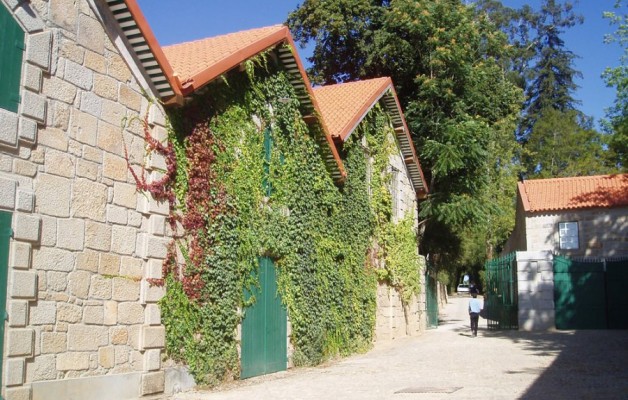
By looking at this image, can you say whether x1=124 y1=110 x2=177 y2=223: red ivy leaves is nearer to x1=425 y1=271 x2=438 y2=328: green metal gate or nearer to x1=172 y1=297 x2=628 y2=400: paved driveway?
x1=172 y1=297 x2=628 y2=400: paved driveway

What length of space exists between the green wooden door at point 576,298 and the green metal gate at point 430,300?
5910 millimetres

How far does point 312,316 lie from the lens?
49.3 feet

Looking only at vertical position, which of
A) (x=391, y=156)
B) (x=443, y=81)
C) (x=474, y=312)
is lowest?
(x=474, y=312)

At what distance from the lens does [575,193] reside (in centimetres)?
3319

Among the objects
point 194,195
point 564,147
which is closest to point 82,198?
point 194,195

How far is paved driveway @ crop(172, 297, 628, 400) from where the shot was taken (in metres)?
10.2

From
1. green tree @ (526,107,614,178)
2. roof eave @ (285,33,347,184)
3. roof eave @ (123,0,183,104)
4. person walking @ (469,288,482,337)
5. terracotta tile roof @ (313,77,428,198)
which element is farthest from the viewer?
green tree @ (526,107,614,178)

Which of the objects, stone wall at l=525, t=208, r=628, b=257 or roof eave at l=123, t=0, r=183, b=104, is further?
stone wall at l=525, t=208, r=628, b=257

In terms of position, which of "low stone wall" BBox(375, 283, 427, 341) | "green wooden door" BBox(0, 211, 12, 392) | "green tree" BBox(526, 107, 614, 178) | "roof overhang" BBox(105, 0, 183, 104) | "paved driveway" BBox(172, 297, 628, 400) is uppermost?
"green tree" BBox(526, 107, 614, 178)

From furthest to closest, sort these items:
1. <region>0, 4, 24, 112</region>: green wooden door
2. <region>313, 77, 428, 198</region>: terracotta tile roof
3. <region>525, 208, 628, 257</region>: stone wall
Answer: <region>525, 208, 628, 257</region>: stone wall < <region>313, 77, 428, 198</region>: terracotta tile roof < <region>0, 4, 24, 112</region>: green wooden door

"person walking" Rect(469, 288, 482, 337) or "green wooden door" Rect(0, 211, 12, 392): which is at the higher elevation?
"green wooden door" Rect(0, 211, 12, 392)

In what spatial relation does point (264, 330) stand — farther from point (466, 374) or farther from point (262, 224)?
point (466, 374)

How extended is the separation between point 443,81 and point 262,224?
43.7 feet

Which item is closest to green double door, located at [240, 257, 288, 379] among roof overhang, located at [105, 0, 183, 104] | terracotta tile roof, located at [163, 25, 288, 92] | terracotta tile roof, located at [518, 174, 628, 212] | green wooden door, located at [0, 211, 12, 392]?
terracotta tile roof, located at [163, 25, 288, 92]
